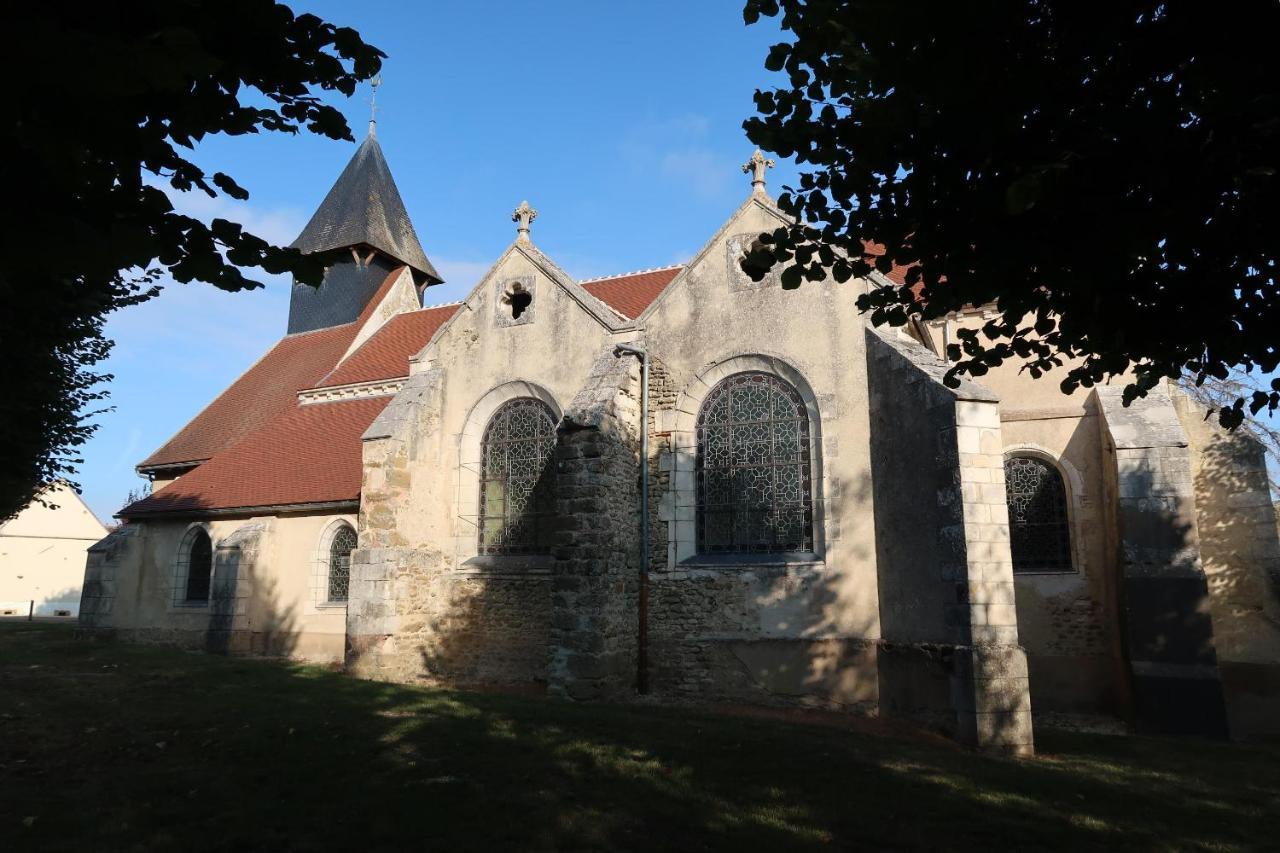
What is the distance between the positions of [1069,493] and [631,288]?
8.32 m

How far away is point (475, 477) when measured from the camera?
13.6m

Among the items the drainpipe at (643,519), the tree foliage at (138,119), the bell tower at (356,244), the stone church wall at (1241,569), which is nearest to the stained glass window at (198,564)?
the bell tower at (356,244)

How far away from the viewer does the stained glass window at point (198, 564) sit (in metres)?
16.5

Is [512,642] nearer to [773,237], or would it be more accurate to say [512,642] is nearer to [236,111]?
[773,237]

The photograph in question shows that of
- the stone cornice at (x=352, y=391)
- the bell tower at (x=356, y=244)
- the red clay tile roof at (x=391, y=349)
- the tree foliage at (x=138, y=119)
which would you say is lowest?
the tree foliage at (x=138, y=119)

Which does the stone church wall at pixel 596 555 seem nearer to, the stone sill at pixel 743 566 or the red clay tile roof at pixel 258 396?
the stone sill at pixel 743 566

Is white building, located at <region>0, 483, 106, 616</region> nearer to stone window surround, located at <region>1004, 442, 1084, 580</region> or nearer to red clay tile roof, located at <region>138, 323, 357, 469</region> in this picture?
red clay tile roof, located at <region>138, 323, 357, 469</region>

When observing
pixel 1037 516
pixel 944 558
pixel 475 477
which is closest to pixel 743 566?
pixel 944 558

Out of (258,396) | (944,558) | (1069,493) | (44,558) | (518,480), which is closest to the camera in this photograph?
A: (944,558)

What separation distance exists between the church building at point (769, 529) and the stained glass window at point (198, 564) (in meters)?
1.55

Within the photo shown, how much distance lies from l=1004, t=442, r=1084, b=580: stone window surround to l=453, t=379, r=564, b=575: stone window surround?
23.3ft

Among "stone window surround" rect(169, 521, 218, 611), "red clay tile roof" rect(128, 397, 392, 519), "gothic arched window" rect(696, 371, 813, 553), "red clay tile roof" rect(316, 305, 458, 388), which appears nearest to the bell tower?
"red clay tile roof" rect(316, 305, 458, 388)

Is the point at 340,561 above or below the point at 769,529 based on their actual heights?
below

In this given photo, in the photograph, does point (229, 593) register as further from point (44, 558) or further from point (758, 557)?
point (44, 558)
